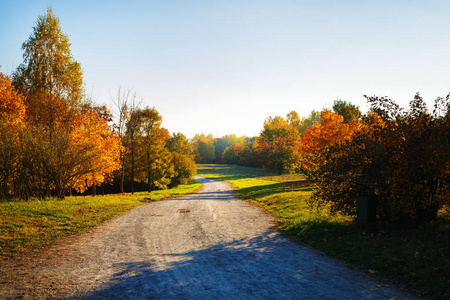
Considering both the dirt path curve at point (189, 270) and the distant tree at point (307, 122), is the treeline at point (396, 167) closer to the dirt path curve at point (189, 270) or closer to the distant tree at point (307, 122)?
the dirt path curve at point (189, 270)

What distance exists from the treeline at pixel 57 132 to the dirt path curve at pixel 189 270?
30.5ft

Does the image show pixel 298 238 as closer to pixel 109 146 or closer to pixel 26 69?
pixel 109 146

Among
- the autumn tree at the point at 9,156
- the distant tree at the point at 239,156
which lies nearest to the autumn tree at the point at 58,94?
the autumn tree at the point at 9,156

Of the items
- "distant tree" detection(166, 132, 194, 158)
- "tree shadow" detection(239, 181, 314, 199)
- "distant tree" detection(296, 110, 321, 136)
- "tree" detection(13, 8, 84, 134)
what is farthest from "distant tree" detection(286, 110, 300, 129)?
"tree" detection(13, 8, 84, 134)

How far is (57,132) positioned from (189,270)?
15.9m

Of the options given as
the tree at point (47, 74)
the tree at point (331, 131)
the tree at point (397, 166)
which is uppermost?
the tree at point (47, 74)

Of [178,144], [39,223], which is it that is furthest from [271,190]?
[178,144]

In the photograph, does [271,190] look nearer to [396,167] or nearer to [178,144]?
[396,167]

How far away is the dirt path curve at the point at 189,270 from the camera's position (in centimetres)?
502

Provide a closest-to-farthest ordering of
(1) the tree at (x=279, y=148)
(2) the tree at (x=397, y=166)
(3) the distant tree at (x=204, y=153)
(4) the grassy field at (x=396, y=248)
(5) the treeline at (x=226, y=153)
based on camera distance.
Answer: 1. (4) the grassy field at (x=396, y=248)
2. (2) the tree at (x=397, y=166)
3. (1) the tree at (x=279, y=148)
4. (5) the treeline at (x=226, y=153)
5. (3) the distant tree at (x=204, y=153)

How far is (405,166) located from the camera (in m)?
7.50

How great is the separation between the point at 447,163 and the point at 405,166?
93 cm

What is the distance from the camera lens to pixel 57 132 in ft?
57.3

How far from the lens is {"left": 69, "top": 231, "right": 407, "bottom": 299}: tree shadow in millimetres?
4961
